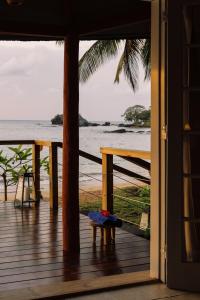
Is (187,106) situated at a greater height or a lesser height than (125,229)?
greater

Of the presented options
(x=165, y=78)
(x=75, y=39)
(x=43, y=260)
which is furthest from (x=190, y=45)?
(x=43, y=260)

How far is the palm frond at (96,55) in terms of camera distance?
11.3 metres

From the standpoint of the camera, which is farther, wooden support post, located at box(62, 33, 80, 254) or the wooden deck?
wooden support post, located at box(62, 33, 80, 254)

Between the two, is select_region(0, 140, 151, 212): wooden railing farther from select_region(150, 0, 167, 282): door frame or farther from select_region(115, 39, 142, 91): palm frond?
select_region(115, 39, 142, 91): palm frond

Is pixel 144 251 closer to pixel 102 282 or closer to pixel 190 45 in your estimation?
pixel 102 282

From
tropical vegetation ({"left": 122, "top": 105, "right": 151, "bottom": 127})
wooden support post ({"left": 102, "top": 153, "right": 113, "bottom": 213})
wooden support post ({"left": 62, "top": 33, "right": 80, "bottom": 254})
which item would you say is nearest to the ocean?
tropical vegetation ({"left": 122, "top": 105, "right": 151, "bottom": 127})

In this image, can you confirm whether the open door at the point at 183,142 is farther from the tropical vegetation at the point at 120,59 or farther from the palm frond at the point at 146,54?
the tropical vegetation at the point at 120,59

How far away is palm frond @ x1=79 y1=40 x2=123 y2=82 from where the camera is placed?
11.3 metres

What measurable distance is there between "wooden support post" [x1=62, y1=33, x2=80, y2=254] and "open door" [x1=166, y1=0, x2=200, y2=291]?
5.46 feet

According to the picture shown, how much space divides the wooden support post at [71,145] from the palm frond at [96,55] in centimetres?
682

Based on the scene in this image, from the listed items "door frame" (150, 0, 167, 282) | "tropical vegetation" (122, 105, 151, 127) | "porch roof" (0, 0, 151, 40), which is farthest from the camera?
"tropical vegetation" (122, 105, 151, 127)

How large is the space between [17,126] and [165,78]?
29.0m

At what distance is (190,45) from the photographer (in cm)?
282

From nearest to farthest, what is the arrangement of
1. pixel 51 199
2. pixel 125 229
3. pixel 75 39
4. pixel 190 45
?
pixel 190 45 → pixel 75 39 → pixel 125 229 → pixel 51 199
